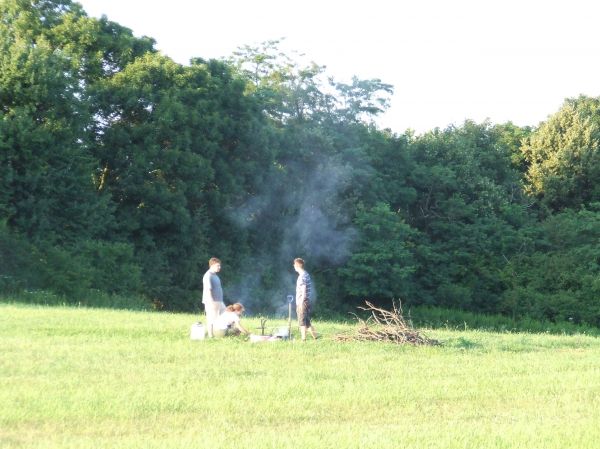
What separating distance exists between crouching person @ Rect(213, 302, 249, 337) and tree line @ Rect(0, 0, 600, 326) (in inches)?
563

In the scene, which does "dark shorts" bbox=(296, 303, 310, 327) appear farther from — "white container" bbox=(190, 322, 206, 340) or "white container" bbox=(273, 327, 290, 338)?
"white container" bbox=(190, 322, 206, 340)

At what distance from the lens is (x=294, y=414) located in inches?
468

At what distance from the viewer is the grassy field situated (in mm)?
10477

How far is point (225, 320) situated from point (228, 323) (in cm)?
9

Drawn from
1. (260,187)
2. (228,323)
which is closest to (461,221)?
(260,187)

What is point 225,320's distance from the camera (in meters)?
19.3

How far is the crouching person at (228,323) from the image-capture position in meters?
19.3

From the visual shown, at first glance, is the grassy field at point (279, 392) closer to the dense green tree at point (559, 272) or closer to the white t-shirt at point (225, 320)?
the white t-shirt at point (225, 320)

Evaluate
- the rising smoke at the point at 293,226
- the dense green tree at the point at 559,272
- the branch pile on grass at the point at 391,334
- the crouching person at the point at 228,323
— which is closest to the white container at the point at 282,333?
the crouching person at the point at 228,323

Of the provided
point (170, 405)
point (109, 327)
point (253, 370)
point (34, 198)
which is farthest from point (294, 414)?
point (34, 198)

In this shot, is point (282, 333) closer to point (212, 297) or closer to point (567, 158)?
point (212, 297)

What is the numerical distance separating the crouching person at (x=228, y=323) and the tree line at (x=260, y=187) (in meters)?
14.3

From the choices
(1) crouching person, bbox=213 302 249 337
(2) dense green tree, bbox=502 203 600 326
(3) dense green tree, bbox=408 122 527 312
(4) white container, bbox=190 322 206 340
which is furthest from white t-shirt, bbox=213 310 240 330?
(2) dense green tree, bbox=502 203 600 326

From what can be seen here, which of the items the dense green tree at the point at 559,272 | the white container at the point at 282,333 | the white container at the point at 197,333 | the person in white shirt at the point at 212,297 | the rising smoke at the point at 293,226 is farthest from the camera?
the dense green tree at the point at 559,272
